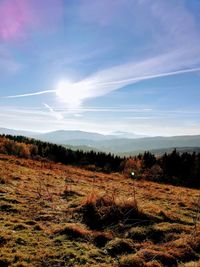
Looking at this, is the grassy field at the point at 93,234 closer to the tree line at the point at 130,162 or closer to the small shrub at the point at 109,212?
the small shrub at the point at 109,212

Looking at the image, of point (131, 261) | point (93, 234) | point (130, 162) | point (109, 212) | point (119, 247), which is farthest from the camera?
point (130, 162)

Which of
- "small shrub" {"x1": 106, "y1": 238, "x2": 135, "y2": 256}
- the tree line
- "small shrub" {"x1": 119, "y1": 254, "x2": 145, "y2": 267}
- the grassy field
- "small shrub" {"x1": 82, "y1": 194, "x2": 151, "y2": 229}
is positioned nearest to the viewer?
"small shrub" {"x1": 119, "y1": 254, "x2": 145, "y2": 267}

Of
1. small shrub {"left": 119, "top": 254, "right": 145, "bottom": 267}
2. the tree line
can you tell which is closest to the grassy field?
small shrub {"left": 119, "top": 254, "right": 145, "bottom": 267}

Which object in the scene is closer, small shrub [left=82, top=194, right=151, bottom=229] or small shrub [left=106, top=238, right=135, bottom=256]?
small shrub [left=106, top=238, right=135, bottom=256]

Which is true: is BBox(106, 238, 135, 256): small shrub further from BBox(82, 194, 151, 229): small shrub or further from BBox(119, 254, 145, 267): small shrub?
BBox(82, 194, 151, 229): small shrub

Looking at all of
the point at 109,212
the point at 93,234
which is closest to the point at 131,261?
the point at 93,234

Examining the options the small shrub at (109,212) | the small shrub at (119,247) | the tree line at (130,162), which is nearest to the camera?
the small shrub at (119,247)

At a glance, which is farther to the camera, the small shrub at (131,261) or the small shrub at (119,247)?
the small shrub at (119,247)

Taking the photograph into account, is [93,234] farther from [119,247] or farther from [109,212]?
[109,212]

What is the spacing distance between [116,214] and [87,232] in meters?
1.98

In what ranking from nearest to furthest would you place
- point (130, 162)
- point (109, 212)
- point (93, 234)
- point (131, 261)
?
point (131, 261)
point (93, 234)
point (109, 212)
point (130, 162)

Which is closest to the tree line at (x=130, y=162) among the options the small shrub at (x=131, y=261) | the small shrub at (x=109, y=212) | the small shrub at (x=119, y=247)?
the small shrub at (x=109, y=212)

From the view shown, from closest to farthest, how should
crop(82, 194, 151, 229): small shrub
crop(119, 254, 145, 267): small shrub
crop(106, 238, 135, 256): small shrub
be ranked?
crop(119, 254, 145, 267): small shrub, crop(106, 238, 135, 256): small shrub, crop(82, 194, 151, 229): small shrub

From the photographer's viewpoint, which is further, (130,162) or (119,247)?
(130,162)
